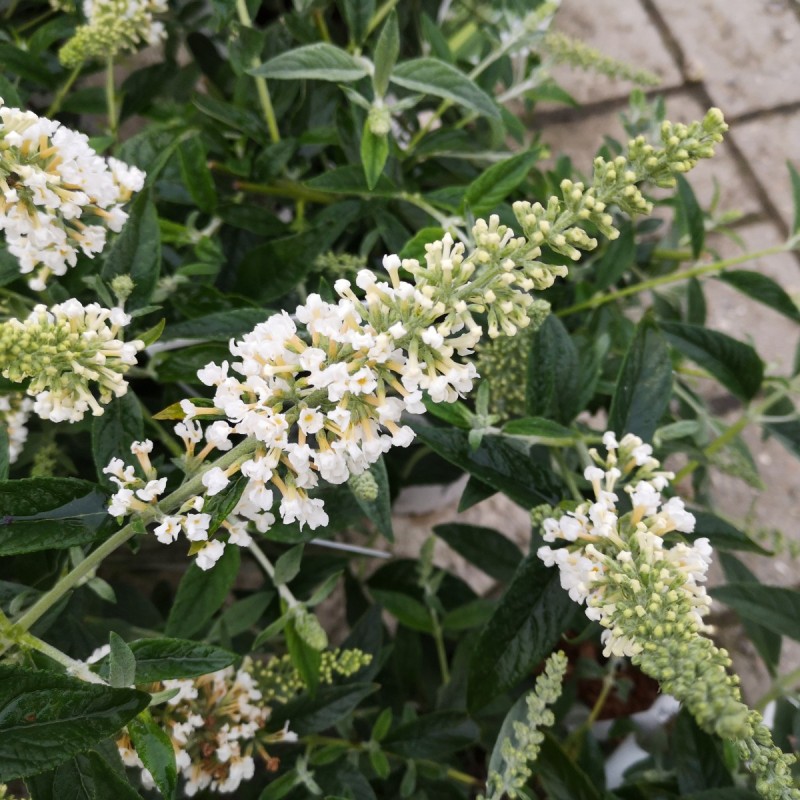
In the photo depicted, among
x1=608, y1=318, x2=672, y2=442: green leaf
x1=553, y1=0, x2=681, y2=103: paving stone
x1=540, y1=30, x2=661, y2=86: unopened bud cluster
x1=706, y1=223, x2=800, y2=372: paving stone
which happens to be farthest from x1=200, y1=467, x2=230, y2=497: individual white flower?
x1=553, y1=0, x2=681, y2=103: paving stone

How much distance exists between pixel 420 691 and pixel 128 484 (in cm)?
73

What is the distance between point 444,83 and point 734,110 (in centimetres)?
141

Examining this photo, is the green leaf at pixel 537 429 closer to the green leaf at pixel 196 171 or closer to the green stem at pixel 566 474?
the green stem at pixel 566 474

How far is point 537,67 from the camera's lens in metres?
1.23

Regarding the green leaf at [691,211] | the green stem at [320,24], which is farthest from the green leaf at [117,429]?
the green leaf at [691,211]

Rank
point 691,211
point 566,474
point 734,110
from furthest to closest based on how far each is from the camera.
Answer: point 734,110, point 691,211, point 566,474

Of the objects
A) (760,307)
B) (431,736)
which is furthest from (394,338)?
(760,307)

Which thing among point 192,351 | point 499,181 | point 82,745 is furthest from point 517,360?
point 82,745

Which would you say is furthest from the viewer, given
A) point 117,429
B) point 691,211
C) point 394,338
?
point 691,211

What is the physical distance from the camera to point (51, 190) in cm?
63

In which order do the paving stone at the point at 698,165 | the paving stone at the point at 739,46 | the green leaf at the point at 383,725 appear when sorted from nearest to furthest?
the green leaf at the point at 383,725, the paving stone at the point at 698,165, the paving stone at the point at 739,46

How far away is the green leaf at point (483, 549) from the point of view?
3.30ft

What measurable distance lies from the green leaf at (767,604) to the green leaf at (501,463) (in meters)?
0.24

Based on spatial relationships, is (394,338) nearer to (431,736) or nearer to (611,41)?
(431,736)
